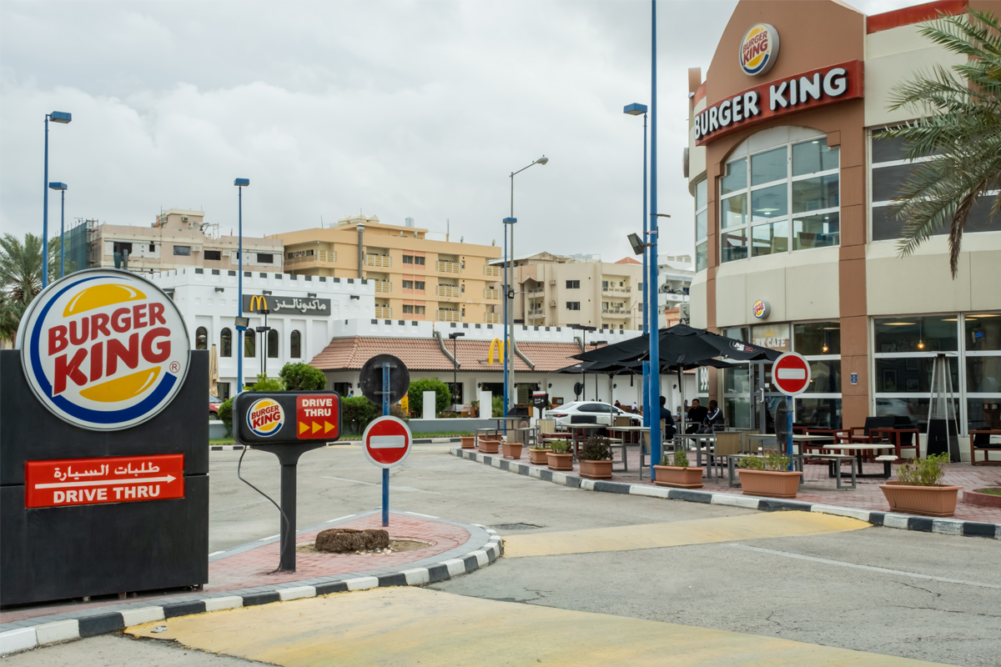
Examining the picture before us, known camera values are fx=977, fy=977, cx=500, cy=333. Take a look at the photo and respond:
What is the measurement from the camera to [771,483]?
47.2 ft

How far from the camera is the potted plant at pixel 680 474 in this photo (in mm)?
15703

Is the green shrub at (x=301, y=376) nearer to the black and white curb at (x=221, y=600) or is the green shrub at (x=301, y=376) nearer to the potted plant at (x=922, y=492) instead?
the potted plant at (x=922, y=492)

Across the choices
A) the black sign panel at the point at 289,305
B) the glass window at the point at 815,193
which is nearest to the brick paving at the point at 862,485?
the glass window at the point at 815,193

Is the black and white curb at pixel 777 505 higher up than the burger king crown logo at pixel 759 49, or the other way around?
the burger king crown logo at pixel 759 49

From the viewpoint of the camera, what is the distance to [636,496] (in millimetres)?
15789

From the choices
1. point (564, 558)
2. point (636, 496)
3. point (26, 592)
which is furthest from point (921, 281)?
point (26, 592)

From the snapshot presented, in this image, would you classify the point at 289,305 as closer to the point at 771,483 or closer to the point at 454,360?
the point at 454,360

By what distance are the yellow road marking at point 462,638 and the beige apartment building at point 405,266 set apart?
76.9 meters

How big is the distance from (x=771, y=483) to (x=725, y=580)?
6.30 metres

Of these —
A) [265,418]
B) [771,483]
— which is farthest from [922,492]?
[265,418]

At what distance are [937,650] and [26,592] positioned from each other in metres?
6.14

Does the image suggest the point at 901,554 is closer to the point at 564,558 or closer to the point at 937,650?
the point at 564,558

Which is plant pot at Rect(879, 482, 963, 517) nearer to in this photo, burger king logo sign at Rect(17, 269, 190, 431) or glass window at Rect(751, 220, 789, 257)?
burger king logo sign at Rect(17, 269, 190, 431)

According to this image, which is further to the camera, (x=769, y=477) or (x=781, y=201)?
(x=781, y=201)
